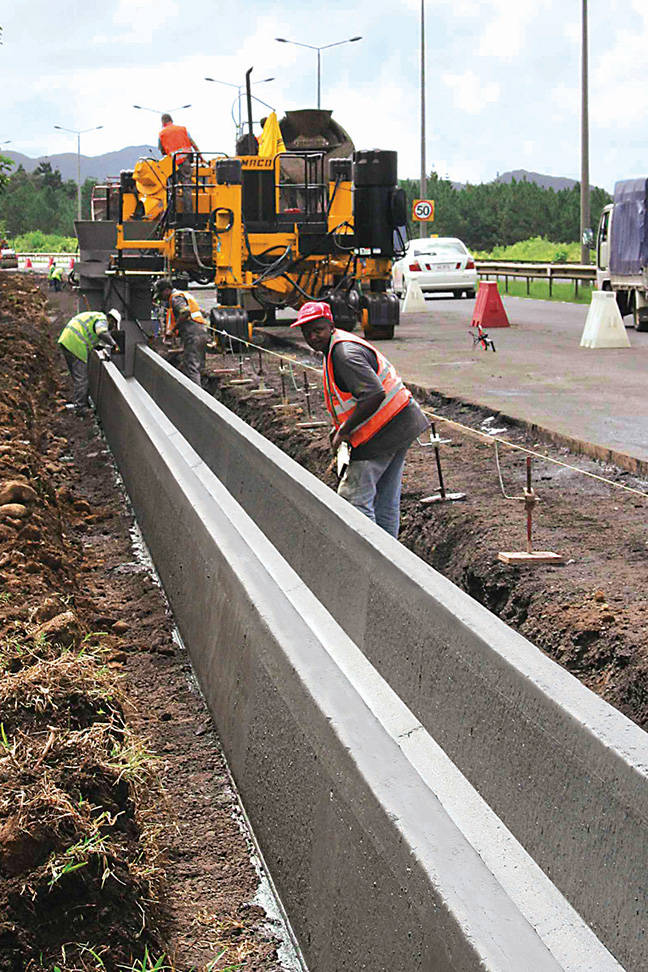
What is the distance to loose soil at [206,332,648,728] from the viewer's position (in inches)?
278

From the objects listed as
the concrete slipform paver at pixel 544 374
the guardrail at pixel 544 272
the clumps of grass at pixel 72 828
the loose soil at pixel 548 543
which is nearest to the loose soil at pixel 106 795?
the clumps of grass at pixel 72 828

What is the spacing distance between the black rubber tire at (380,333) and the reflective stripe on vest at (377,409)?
15.9 m

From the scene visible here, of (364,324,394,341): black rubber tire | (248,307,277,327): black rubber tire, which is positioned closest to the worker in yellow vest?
(248,307,277,327): black rubber tire

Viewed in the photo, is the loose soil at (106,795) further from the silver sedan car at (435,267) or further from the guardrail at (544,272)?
the guardrail at (544,272)

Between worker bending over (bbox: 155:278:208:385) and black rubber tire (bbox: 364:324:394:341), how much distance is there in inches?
242

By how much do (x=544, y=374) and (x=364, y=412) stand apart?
34.4ft

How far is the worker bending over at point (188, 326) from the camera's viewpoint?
18.1 metres

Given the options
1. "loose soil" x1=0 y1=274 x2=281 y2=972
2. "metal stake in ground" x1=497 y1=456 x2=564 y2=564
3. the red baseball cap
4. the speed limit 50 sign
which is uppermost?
the speed limit 50 sign

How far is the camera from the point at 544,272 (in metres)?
43.1

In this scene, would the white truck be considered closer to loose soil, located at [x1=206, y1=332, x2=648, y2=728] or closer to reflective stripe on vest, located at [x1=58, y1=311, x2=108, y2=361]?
reflective stripe on vest, located at [x1=58, y1=311, x2=108, y2=361]

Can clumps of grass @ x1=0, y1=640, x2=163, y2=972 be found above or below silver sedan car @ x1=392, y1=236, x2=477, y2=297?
below

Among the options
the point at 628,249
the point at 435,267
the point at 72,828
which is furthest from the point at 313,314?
the point at 435,267

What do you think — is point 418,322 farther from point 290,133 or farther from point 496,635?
point 496,635

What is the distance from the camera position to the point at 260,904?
16.5 feet
